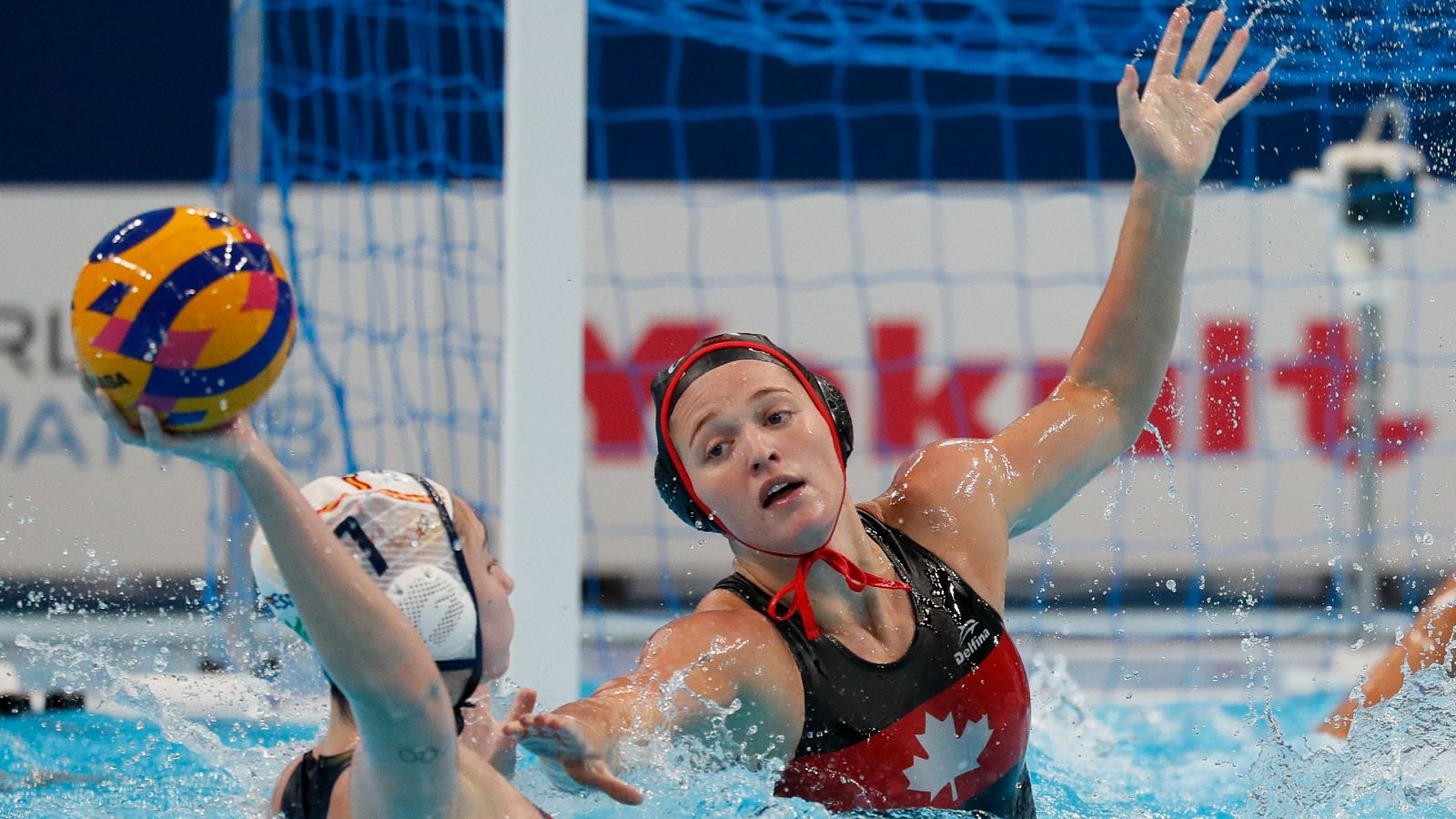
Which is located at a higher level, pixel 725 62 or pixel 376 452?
pixel 725 62

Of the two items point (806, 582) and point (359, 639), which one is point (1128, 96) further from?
point (359, 639)

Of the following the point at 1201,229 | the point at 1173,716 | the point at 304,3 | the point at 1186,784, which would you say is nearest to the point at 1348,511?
the point at 1201,229

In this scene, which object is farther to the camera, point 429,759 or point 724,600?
point 724,600

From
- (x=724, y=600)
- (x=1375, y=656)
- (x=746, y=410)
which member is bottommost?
(x=1375, y=656)

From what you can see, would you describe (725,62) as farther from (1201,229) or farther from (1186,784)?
(1186,784)

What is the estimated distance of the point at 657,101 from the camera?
265 inches

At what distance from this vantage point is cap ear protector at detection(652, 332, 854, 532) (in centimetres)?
241

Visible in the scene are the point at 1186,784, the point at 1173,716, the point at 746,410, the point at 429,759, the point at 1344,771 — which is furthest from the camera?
the point at 1173,716

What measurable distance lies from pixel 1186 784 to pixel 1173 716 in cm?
91

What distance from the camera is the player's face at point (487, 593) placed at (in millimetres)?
1950

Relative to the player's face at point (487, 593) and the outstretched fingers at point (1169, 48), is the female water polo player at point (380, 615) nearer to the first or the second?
the player's face at point (487, 593)

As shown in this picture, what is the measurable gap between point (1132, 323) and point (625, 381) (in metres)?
4.07

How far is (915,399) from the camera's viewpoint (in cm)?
679

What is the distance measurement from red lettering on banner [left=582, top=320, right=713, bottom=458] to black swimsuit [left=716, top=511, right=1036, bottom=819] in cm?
420
